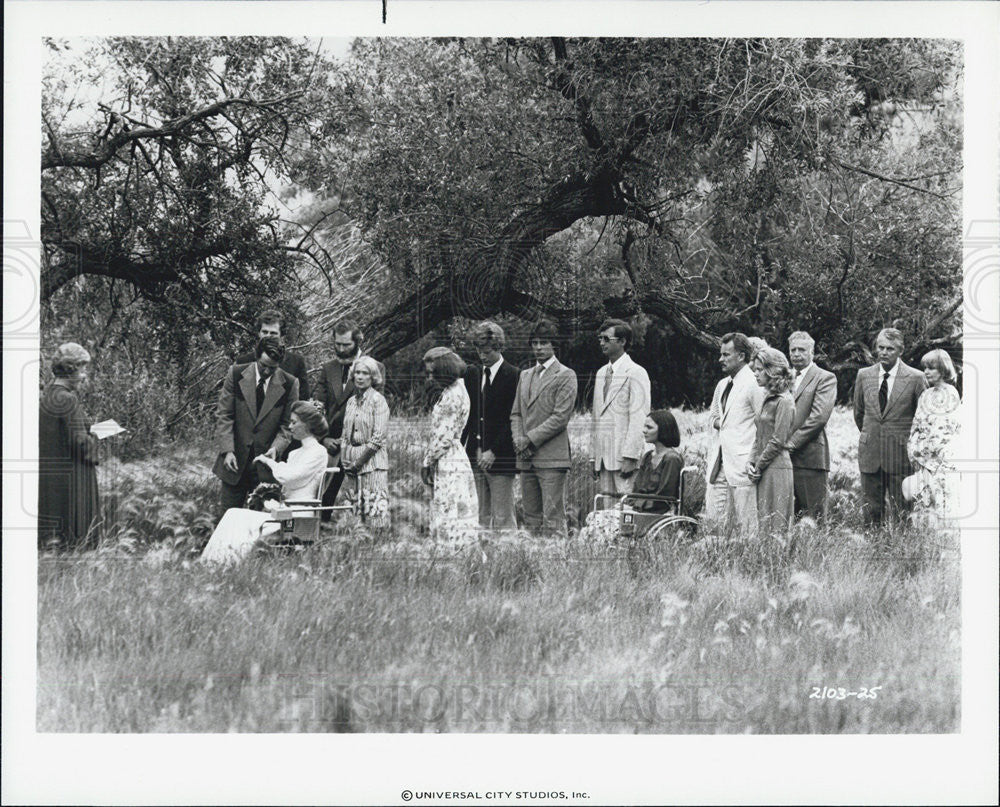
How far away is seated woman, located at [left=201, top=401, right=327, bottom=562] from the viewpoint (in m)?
7.46

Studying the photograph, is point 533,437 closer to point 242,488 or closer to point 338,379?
point 338,379

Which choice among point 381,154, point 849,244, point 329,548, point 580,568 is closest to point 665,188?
point 849,244

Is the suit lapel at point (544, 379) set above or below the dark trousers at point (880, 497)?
above

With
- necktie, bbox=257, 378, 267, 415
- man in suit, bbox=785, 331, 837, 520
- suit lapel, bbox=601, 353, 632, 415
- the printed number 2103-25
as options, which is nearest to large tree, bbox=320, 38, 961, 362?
man in suit, bbox=785, 331, 837, 520

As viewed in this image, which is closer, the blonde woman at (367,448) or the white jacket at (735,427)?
the blonde woman at (367,448)

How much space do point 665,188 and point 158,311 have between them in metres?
3.42

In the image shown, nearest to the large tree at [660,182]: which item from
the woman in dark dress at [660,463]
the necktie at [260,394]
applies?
the woman in dark dress at [660,463]

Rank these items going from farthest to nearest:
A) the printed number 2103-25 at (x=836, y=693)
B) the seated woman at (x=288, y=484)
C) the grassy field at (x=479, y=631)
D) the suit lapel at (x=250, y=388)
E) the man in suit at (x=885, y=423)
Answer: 1. the man in suit at (x=885, y=423)
2. the suit lapel at (x=250, y=388)
3. the seated woman at (x=288, y=484)
4. the printed number 2103-25 at (x=836, y=693)
5. the grassy field at (x=479, y=631)

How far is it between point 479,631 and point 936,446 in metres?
3.21

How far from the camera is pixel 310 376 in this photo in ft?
25.0

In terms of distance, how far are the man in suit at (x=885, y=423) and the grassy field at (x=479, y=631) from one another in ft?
1.14

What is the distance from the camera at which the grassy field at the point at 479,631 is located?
7.18 meters

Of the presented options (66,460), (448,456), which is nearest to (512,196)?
(448,456)

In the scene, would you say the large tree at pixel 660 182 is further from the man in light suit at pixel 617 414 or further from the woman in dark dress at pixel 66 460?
the woman in dark dress at pixel 66 460
